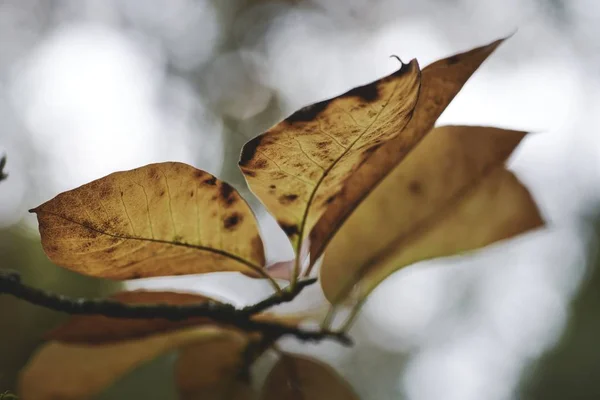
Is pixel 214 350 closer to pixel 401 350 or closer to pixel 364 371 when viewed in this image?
pixel 364 371

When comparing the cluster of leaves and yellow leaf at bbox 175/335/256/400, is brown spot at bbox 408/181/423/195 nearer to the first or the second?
the cluster of leaves

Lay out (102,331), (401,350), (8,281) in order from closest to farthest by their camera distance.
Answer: (8,281), (102,331), (401,350)

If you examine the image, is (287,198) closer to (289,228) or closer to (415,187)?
(289,228)

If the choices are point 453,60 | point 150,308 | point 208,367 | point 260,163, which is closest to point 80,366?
point 208,367

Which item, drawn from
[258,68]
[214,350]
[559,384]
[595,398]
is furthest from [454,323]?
[214,350]

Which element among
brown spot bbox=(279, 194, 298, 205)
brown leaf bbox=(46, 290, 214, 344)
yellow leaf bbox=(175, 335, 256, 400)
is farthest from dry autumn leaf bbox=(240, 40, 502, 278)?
yellow leaf bbox=(175, 335, 256, 400)
